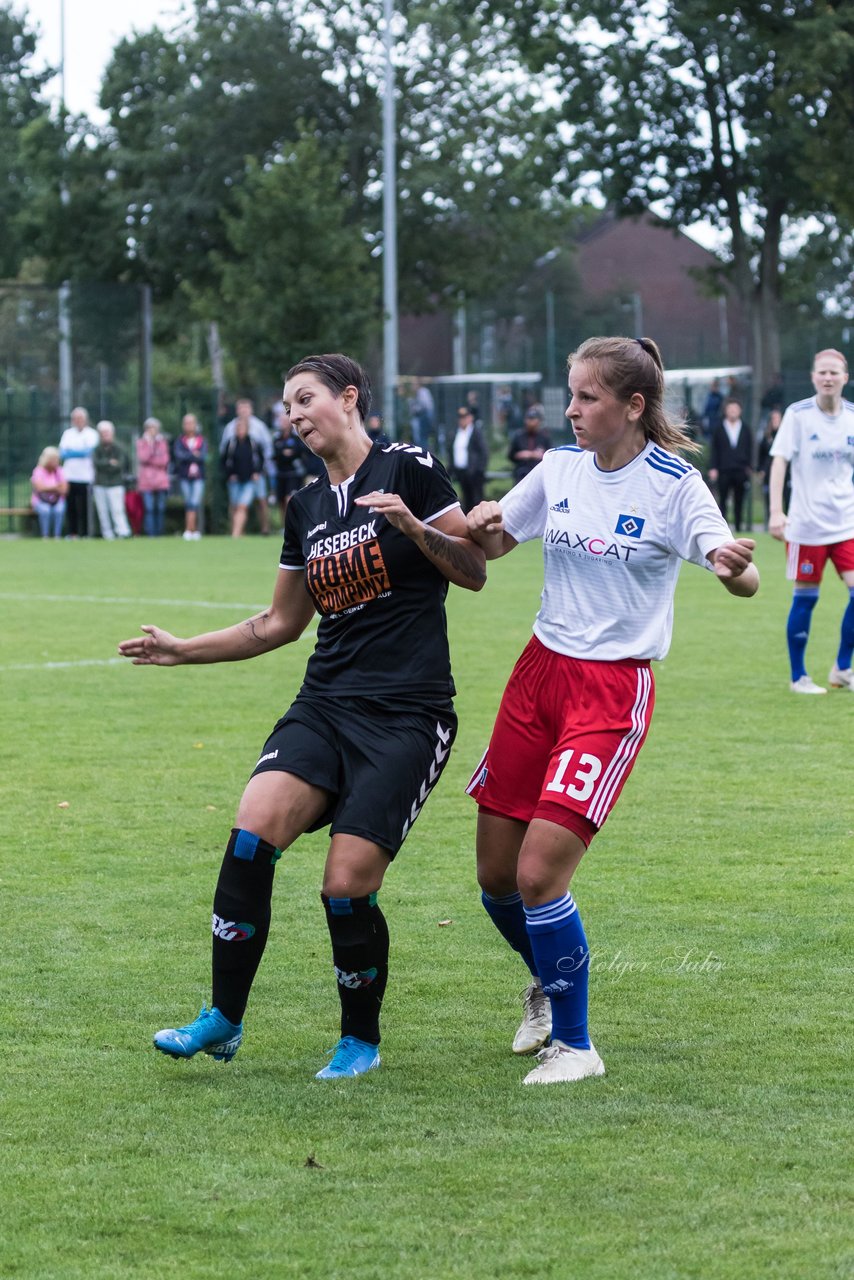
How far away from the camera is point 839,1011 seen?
530 centimetres

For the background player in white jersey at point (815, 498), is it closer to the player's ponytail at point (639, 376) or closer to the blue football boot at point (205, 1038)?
the player's ponytail at point (639, 376)

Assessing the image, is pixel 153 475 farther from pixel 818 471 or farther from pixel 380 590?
pixel 380 590

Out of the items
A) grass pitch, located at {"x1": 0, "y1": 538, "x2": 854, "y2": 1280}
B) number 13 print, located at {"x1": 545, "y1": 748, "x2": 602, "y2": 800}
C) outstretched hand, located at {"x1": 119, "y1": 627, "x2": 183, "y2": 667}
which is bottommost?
grass pitch, located at {"x1": 0, "y1": 538, "x2": 854, "y2": 1280}

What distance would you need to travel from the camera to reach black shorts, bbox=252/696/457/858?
4.72 meters

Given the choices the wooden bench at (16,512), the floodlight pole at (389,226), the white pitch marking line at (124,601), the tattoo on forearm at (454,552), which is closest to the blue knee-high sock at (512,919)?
the tattoo on forearm at (454,552)

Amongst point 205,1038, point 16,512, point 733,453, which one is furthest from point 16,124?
point 205,1038

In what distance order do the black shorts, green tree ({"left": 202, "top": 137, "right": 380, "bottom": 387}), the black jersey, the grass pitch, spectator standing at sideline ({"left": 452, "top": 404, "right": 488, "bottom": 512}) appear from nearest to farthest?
the grass pitch, the black shorts, the black jersey, spectator standing at sideline ({"left": 452, "top": 404, "right": 488, "bottom": 512}), green tree ({"left": 202, "top": 137, "right": 380, "bottom": 387})

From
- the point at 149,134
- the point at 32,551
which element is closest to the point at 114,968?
the point at 32,551

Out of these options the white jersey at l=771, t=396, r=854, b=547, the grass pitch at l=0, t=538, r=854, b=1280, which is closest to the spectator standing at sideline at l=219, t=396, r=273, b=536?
the white jersey at l=771, t=396, r=854, b=547

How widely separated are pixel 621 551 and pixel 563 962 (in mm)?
1083

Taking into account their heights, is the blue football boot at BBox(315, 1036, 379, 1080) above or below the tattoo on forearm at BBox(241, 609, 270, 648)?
below

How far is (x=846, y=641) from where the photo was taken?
1230 cm

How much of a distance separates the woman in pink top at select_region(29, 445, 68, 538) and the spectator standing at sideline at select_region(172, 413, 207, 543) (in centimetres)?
189

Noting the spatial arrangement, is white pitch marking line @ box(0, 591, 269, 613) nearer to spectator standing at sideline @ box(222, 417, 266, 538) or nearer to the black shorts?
spectator standing at sideline @ box(222, 417, 266, 538)
